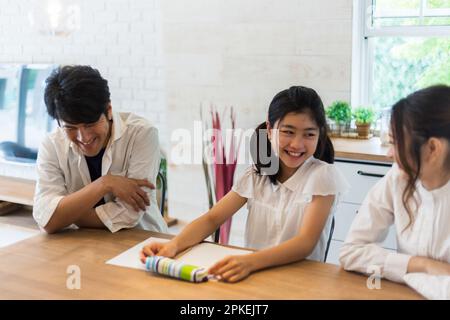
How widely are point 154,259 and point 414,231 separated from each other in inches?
28.2

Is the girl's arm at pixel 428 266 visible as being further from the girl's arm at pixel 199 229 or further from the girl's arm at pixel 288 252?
the girl's arm at pixel 199 229

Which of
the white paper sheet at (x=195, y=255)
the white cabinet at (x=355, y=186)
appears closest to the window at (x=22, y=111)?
the white cabinet at (x=355, y=186)

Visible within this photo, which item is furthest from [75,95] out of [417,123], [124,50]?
[124,50]

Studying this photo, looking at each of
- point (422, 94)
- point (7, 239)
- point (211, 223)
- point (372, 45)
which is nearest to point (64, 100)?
point (211, 223)

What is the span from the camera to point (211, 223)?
183 centimetres

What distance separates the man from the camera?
1876mm

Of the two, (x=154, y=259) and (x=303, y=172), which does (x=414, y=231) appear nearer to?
(x=303, y=172)

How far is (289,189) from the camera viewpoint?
74.2 inches

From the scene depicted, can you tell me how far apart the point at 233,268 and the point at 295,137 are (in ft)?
1.76

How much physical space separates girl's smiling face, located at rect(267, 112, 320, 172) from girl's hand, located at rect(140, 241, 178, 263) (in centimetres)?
49

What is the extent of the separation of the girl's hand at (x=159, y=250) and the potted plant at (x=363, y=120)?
74.7 inches

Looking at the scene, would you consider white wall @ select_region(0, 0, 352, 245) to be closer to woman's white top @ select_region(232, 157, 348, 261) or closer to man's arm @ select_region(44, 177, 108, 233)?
woman's white top @ select_region(232, 157, 348, 261)

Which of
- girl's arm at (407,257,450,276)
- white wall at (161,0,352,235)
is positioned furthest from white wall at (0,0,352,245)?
girl's arm at (407,257,450,276)

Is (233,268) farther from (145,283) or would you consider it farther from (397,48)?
(397,48)
